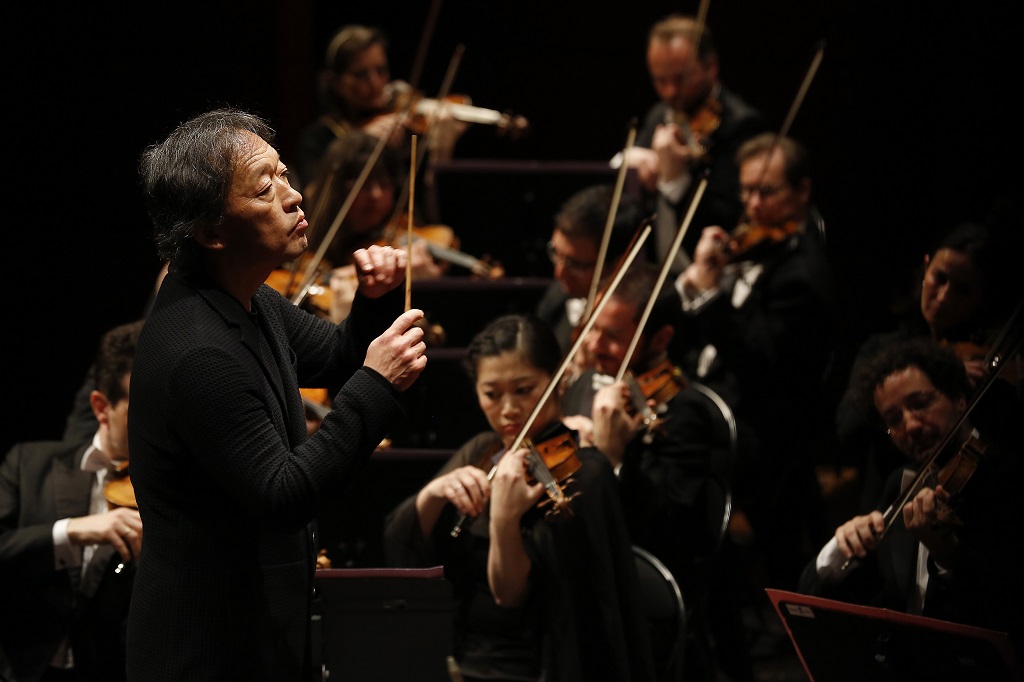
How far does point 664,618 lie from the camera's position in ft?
7.77

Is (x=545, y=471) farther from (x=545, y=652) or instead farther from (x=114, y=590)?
(x=114, y=590)

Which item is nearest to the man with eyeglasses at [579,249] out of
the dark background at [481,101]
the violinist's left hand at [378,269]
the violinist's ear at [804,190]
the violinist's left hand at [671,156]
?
the dark background at [481,101]

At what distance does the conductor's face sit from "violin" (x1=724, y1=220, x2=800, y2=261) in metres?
1.94

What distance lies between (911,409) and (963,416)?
0.61 feet

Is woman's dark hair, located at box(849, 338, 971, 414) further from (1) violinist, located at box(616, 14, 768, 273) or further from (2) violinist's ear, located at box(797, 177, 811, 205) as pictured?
(1) violinist, located at box(616, 14, 768, 273)

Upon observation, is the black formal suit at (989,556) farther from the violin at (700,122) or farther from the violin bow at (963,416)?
the violin at (700,122)

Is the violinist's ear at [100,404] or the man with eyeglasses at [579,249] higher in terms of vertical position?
the man with eyeglasses at [579,249]

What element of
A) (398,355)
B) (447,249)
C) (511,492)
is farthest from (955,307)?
(447,249)

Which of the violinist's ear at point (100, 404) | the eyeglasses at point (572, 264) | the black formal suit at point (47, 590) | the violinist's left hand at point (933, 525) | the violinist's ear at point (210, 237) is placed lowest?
the black formal suit at point (47, 590)

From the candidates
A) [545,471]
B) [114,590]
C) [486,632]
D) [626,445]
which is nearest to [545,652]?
[486,632]

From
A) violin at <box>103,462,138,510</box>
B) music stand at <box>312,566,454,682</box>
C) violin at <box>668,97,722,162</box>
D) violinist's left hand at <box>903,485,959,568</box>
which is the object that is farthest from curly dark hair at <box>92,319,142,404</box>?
violin at <box>668,97,722,162</box>

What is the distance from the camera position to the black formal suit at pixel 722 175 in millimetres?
3732

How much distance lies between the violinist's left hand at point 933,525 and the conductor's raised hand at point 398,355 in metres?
0.94

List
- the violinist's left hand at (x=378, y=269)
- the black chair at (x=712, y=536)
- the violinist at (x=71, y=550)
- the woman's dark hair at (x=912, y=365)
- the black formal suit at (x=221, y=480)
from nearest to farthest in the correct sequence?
the black formal suit at (x=221, y=480), the violinist's left hand at (x=378, y=269), the woman's dark hair at (x=912, y=365), the violinist at (x=71, y=550), the black chair at (x=712, y=536)
